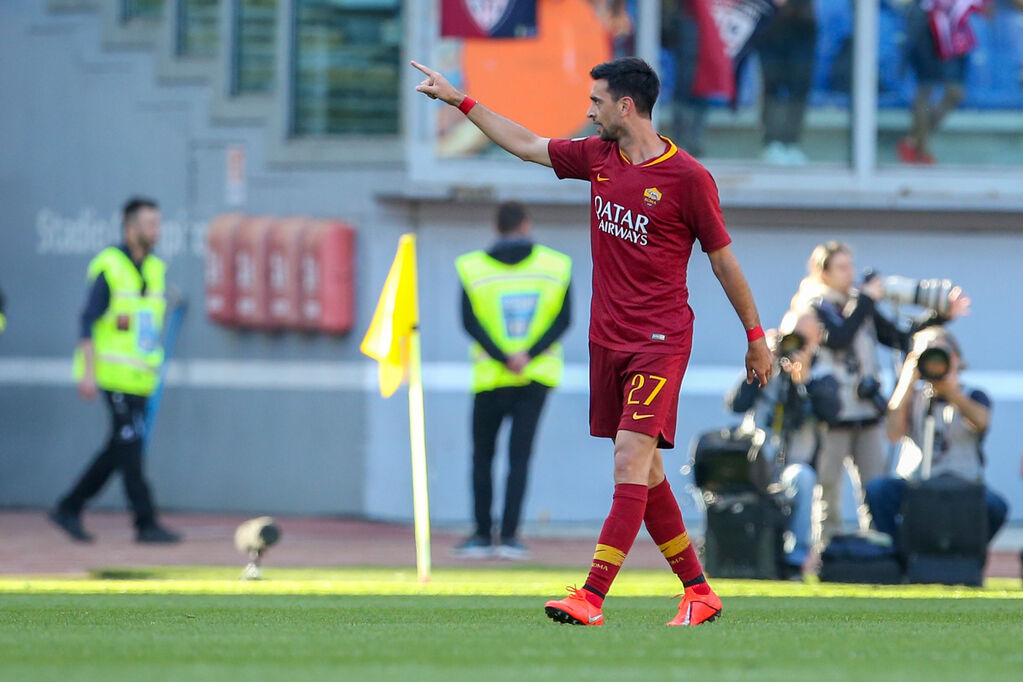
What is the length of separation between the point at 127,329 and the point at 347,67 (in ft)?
8.70

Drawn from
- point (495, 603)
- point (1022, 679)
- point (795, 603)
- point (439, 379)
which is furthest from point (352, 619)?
point (439, 379)

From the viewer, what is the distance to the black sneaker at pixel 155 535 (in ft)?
40.8

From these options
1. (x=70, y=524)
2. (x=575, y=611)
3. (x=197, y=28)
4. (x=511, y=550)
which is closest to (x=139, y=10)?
(x=197, y=28)

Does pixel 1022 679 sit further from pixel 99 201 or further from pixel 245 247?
pixel 99 201

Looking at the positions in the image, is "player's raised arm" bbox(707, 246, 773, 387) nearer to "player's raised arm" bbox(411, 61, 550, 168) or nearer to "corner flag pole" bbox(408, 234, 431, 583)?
"player's raised arm" bbox(411, 61, 550, 168)

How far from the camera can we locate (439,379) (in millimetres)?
13883

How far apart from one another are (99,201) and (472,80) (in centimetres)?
336

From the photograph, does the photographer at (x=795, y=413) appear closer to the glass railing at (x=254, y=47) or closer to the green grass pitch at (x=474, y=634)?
the green grass pitch at (x=474, y=634)

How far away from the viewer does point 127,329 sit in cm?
1279

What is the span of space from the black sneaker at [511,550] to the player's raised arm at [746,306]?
15.5 feet

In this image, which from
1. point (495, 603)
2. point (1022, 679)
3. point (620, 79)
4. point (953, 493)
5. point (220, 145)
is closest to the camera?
point (1022, 679)

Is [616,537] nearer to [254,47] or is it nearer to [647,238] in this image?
[647,238]

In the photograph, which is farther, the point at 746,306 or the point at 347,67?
the point at 347,67

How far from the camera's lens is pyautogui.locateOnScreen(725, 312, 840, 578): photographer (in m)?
A: 10.9
